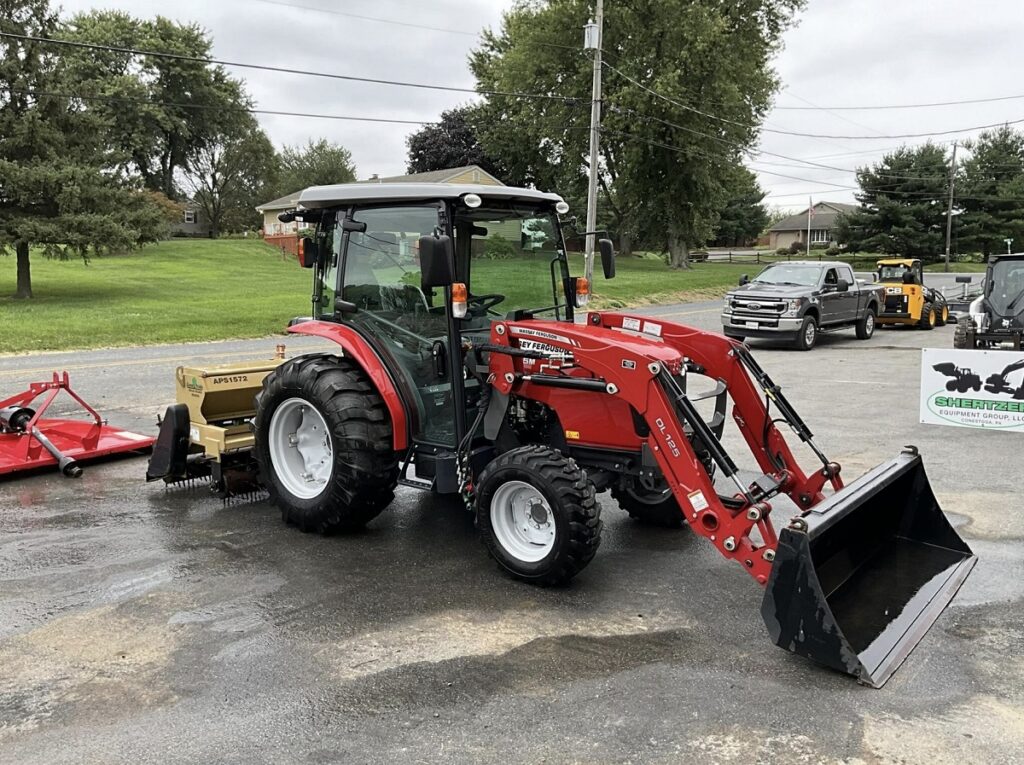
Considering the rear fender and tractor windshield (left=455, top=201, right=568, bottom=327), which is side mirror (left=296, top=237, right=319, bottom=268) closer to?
the rear fender

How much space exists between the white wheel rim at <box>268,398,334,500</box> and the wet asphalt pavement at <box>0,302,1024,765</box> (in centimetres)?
34

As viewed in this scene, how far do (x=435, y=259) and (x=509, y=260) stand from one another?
1297 mm

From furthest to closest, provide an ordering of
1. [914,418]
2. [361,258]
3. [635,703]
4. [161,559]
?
1. [914,418]
2. [361,258]
3. [161,559]
4. [635,703]

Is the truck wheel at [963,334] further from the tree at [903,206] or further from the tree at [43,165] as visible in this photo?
the tree at [903,206]

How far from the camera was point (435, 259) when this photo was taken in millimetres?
4734

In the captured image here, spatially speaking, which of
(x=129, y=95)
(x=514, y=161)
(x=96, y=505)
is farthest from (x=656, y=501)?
(x=129, y=95)

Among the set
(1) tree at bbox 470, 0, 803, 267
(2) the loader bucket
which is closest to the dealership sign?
(2) the loader bucket

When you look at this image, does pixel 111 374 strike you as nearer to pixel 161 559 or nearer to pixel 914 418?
pixel 161 559

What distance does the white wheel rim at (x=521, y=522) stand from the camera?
490 cm

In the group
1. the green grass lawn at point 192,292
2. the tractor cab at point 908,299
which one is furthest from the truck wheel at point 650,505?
the tractor cab at point 908,299

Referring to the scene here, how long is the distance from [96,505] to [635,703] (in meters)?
4.70

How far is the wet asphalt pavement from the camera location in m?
3.38

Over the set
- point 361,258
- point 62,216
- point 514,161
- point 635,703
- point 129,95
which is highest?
point 129,95

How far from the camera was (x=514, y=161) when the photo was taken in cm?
5394
